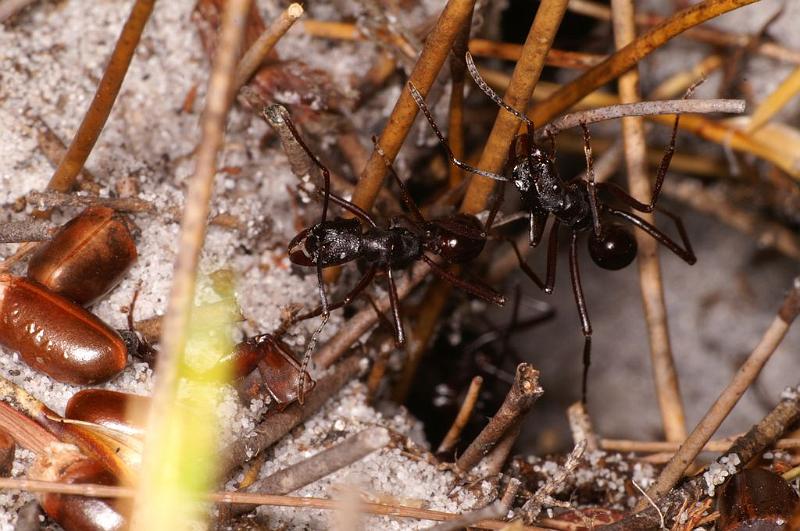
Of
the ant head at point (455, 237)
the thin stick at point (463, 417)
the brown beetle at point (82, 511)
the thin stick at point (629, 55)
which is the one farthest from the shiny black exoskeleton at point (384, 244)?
the brown beetle at point (82, 511)

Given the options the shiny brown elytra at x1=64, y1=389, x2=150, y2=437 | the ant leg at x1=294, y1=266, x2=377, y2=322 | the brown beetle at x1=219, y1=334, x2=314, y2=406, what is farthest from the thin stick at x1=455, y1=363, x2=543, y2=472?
the shiny brown elytra at x1=64, y1=389, x2=150, y2=437

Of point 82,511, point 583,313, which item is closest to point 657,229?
point 583,313

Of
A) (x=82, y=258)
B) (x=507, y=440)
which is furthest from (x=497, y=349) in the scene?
(x=82, y=258)

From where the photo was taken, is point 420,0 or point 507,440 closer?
point 507,440

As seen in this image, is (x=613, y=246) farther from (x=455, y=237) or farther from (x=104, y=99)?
(x=104, y=99)

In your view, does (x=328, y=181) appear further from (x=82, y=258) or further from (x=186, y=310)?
(x=186, y=310)

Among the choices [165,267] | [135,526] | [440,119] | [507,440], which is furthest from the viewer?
[440,119]
